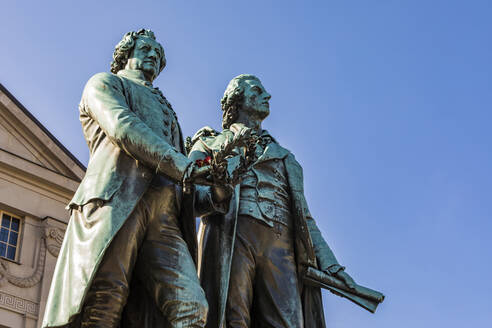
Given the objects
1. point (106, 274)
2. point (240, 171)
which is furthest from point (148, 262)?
point (240, 171)

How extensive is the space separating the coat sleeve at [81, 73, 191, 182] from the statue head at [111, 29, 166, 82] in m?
0.67

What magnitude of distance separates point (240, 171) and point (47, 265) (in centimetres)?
2132

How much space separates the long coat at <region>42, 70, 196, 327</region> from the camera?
7086 millimetres

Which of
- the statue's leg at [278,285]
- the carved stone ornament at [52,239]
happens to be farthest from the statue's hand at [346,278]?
the carved stone ornament at [52,239]

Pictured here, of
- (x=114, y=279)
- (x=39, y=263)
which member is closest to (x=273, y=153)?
(x=114, y=279)

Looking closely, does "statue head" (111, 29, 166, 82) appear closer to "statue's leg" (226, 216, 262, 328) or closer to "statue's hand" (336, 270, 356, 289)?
"statue's leg" (226, 216, 262, 328)

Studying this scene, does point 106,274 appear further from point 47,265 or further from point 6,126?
point 6,126

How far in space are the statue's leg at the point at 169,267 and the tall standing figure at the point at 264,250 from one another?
602 millimetres

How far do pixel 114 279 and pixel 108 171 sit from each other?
0.83 meters

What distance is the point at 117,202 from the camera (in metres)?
7.34

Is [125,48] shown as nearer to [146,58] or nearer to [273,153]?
[146,58]

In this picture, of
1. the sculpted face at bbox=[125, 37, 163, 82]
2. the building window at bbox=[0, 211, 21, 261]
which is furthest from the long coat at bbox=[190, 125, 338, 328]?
the building window at bbox=[0, 211, 21, 261]

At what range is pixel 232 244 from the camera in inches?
324

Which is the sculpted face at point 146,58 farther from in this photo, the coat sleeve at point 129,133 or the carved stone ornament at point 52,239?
the carved stone ornament at point 52,239
